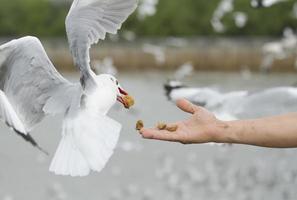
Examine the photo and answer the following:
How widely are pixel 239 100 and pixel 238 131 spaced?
101 inches

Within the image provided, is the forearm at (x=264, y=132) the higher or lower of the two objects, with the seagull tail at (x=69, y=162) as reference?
higher

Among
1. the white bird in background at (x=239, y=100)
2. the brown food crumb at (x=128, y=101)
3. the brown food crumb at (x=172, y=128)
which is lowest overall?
the white bird in background at (x=239, y=100)

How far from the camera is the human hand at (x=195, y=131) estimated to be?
72.5 inches

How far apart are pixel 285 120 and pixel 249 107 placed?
2.47 meters

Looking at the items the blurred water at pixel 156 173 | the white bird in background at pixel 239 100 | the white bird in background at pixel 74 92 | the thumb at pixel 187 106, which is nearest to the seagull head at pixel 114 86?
the white bird in background at pixel 74 92

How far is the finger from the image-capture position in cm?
186

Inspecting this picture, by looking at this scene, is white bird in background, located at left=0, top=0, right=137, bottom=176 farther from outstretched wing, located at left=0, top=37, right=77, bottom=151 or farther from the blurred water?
the blurred water

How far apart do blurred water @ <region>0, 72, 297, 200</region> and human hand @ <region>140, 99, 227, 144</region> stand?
134 inches

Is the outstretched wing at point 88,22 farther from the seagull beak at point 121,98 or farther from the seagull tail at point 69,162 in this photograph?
the seagull tail at point 69,162

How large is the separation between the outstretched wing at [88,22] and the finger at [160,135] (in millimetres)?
1006

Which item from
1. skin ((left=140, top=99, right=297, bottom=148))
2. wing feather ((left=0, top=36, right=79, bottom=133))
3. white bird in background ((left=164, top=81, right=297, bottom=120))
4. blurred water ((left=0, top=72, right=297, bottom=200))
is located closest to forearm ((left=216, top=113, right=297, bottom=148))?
skin ((left=140, top=99, right=297, bottom=148))

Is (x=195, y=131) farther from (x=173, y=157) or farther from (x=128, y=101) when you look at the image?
(x=173, y=157)

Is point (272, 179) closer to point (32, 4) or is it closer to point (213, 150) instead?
point (213, 150)

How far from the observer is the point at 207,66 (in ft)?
65.6
